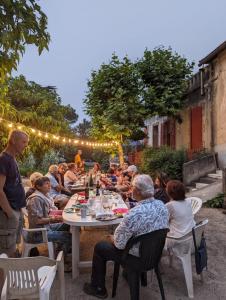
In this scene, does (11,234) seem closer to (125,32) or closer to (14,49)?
(14,49)

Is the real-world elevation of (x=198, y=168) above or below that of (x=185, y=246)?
above

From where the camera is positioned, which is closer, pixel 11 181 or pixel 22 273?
pixel 22 273

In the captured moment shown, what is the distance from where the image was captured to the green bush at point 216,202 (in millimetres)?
8169

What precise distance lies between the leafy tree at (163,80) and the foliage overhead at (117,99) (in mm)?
393

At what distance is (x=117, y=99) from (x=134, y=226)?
35.1 ft

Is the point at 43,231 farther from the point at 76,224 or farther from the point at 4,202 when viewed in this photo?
the point at 4,202

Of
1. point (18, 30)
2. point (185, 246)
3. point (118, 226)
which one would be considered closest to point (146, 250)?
point (118, 226)

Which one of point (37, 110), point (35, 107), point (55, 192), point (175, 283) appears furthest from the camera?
point (35, 107)

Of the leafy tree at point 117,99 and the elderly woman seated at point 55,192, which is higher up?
the leafy tree at point 117,99

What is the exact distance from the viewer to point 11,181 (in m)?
3.30

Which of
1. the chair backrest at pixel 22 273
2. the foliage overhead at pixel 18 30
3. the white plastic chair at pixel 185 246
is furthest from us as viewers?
the white plastic chair at pixel 185 246

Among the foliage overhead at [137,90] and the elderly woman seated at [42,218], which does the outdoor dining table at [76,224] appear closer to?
the elderly woman seated at [42,218]

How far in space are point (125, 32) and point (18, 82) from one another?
109 metres

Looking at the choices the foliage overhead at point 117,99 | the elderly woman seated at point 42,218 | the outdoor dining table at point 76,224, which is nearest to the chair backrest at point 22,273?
the outdoor dining table at point 76,224
